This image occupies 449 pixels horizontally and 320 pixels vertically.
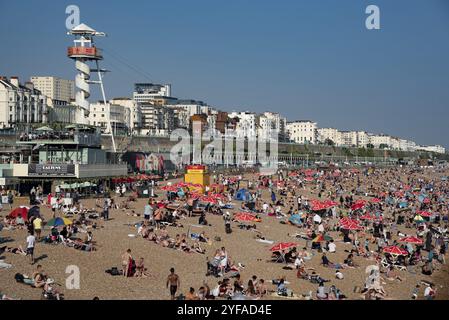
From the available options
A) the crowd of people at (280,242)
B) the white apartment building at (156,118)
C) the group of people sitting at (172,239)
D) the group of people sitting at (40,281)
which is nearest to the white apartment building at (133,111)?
the white apartment building at (156,118)

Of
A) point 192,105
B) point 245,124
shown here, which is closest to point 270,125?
point 245,124

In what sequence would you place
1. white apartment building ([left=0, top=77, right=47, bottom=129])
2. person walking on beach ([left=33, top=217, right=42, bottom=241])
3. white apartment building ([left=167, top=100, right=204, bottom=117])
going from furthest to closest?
white apartment building ([left=167, top=100, right=204, bottom=117]) → white apartment building ([left=0, top=77, right=47, bottom=129]) → person walking on beach ([left=33, top=217, right=42, bottom=241])

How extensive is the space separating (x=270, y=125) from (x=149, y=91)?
37.5 metres

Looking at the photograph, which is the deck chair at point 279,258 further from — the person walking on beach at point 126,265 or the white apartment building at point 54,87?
the white apartment building at point 54,87

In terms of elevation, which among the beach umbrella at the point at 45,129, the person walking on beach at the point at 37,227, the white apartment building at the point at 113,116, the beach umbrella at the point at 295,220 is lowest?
the beach umbrella at the point at 295,220

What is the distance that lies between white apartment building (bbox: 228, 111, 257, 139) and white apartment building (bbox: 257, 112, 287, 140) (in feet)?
7.46

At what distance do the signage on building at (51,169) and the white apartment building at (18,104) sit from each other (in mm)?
48917

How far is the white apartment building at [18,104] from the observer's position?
80500 millimetres

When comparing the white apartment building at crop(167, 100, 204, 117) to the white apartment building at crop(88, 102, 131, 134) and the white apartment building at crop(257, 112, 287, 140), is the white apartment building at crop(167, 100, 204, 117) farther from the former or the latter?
the white apartment building at crop(88, 102, 131, 134)

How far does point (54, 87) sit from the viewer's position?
6437 inches

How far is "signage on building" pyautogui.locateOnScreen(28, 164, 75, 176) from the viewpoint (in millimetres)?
30109

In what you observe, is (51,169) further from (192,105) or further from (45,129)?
(192,105)

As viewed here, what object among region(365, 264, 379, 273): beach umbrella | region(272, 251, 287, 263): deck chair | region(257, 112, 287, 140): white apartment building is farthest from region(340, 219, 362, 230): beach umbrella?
region(257, 112, 287, 140): white apartment building
